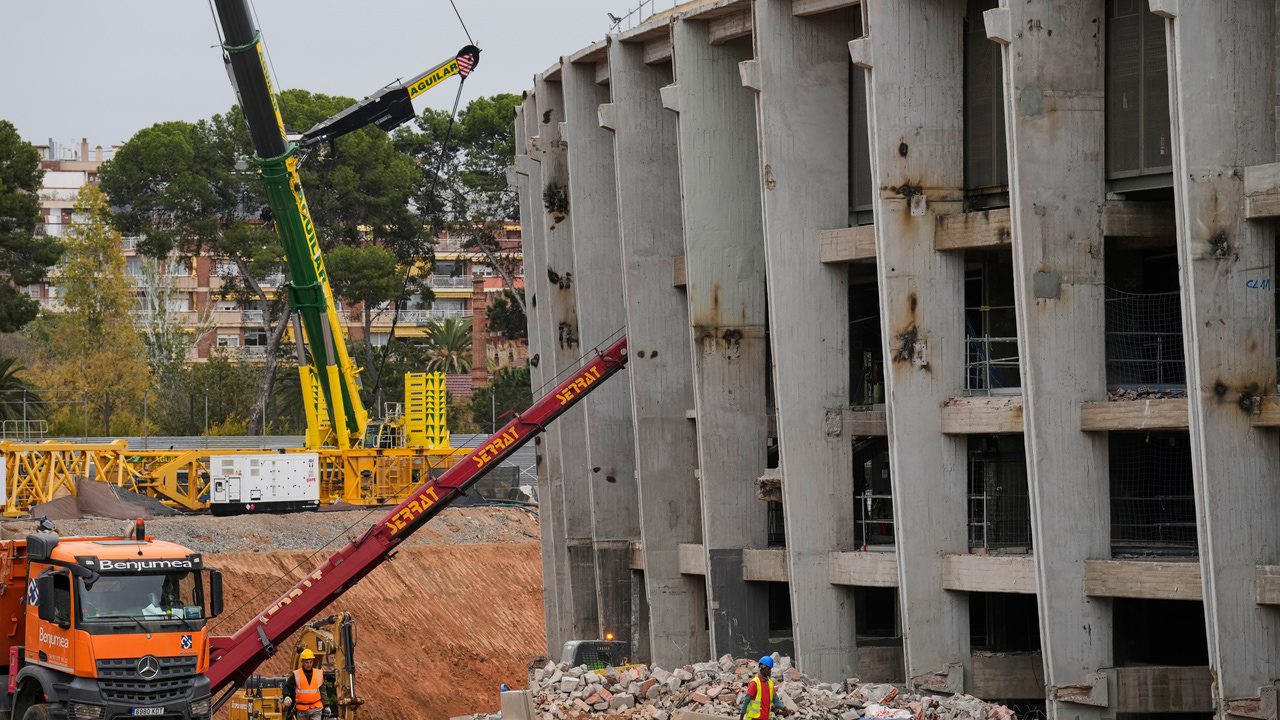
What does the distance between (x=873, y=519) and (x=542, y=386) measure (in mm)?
10470

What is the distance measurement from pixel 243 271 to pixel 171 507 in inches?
1141

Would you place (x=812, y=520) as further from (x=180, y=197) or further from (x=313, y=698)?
(x=180, y=197)

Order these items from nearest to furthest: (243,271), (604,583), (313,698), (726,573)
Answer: (313,698) → (726,573) → (604,583) → (243,271)

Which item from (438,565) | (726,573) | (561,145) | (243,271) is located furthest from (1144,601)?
(243,271)

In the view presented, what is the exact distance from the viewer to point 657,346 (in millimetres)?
30438

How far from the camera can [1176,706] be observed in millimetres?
22969

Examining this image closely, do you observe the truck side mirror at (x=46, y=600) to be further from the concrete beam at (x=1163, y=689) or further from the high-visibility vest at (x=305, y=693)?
the concrete beam at (x=1163, y=689)

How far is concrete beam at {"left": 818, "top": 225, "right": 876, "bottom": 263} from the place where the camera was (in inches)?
1006

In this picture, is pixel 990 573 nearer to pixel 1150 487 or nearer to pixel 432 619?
pixel 1150 487

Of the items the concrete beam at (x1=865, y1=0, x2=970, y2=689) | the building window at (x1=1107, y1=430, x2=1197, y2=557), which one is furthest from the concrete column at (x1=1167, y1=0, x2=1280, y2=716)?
the concrete beam at (x1=865, y1=0, x2=970, y2=689)

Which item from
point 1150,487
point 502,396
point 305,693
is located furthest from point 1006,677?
point 502,396

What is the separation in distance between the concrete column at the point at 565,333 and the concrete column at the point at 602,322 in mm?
1170

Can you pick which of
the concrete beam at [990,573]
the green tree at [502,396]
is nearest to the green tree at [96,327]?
the green tree at [502,396]

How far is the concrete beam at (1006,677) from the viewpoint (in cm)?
2495
